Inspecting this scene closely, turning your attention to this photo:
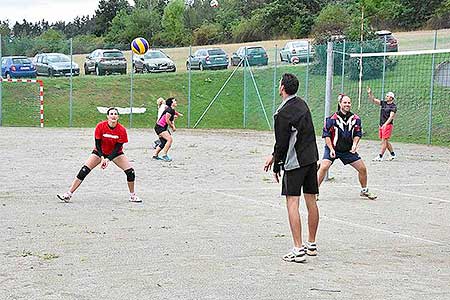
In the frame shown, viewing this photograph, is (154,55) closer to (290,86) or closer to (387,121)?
(387,121)

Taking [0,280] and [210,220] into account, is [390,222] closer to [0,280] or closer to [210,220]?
[210,220]

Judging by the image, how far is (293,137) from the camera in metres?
8.37

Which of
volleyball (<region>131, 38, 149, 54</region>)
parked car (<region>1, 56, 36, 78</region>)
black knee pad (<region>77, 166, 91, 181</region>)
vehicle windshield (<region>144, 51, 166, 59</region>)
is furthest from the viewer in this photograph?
vehicle windshield (<region>144, 51, 166, 59</region>)

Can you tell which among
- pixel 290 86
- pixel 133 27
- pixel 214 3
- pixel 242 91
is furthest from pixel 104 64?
pixel 214 3

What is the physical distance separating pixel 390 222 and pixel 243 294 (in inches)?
178

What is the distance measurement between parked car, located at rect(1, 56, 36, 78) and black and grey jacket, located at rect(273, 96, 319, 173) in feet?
102

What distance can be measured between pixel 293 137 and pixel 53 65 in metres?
31.9

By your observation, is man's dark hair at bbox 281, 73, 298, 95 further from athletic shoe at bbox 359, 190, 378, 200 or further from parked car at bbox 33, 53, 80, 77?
parked car at bbox 33, 53, 80, 77

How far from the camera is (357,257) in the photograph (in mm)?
8438

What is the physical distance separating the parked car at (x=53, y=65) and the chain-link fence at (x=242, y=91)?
241mm

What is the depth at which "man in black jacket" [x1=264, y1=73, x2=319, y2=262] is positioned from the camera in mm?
8305

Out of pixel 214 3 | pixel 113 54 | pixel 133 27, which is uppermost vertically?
pixel 214 3

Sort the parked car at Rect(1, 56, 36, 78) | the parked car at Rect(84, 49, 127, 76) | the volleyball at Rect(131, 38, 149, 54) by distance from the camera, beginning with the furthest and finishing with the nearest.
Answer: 1. the parked car at Rect(84, 49, 127, 76)
2. the parked car at Rect(1, 56, 36, 78)
3. the volleyball at Rect(131, 38, 149, 54)

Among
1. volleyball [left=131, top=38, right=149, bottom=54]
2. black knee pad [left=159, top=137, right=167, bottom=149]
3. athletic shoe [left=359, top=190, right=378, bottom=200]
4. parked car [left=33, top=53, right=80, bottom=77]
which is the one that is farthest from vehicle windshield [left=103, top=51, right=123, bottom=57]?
athletic shoe [left=359, top=190, right=378, bottom=200]
